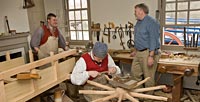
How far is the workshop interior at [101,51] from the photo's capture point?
1.74m

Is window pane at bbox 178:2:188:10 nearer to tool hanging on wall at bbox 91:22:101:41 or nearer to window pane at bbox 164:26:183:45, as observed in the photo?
window pane at bbox 164:26:183:45

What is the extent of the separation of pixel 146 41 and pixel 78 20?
2.12 m

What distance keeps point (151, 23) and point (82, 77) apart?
1250mm

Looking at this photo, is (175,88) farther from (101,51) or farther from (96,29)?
(96,29)

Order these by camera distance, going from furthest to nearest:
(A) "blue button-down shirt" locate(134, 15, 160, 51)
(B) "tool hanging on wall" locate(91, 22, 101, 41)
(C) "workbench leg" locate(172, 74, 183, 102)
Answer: (B) "tool hanging on wall" locate(91, 22, 101, 41), (A) "blue button-down shirt" locate(134, 15, 160, 51), (C) "workbench leg" locate(172, 74, 183, 102)

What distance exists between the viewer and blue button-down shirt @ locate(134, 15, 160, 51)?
263cm

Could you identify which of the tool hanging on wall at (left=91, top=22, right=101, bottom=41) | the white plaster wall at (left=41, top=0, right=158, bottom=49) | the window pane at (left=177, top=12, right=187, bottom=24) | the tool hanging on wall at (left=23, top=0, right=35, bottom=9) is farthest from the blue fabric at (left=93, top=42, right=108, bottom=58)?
the tool hanging on wall at (left=23, top=0, right=35, bottom=9)

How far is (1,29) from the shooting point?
3602mm

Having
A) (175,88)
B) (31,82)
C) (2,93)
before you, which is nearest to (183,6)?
(175,88)

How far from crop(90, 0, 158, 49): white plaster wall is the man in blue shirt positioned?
873 mm

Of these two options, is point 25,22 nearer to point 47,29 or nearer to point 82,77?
point 47,29

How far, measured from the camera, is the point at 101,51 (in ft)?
6.38

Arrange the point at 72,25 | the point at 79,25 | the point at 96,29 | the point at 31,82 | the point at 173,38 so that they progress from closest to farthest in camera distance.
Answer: the point at 31,82
the point at 173,38
the point at 96,29
the point at 79,25
the point at 72,25

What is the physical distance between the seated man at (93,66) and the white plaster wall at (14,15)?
2.27m
